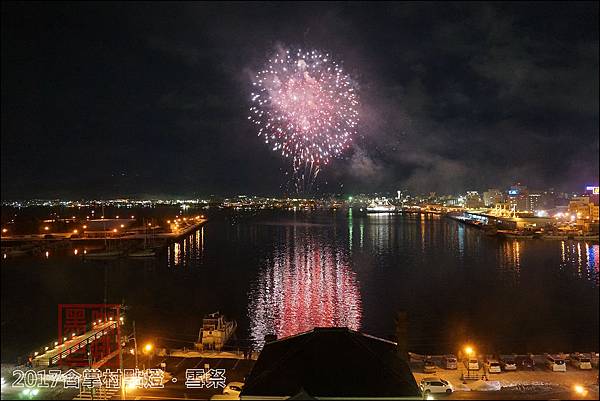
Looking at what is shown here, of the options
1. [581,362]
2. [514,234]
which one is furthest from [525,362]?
[514,234]

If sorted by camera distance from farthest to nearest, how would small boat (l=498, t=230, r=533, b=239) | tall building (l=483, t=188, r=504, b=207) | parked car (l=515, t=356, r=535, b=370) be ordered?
1. tall building (l=483, t=188, r=504, b=207)
2. small boat (l=498, t=230, r=533, b=239)
3. parked car (l=515, t=356, r=535, b=370)

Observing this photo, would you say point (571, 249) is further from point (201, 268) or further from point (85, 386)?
point (85, 386)

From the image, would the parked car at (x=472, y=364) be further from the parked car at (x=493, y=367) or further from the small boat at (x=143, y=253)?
the small boat at (x=143, y=253)

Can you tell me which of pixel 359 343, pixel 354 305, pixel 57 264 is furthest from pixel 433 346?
pixel 57 264

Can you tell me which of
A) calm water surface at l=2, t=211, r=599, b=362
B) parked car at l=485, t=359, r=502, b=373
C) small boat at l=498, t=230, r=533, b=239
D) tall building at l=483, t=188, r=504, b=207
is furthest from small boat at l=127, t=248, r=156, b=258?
tall building at l=483, t=188, r=504, b=207

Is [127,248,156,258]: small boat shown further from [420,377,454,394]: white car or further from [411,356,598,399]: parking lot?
[420,377,454,394]: white car

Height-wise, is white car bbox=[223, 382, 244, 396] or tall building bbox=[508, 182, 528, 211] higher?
tall building bbox=[508, 182, 528, 211]
